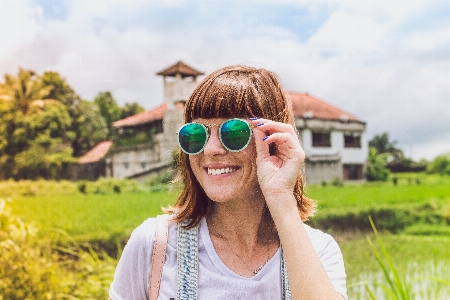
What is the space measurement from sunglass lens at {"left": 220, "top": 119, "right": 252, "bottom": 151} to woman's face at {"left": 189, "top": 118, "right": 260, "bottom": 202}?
0.07 ft

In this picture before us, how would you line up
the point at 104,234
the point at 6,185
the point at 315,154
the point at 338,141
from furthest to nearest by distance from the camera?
the point at 338,141
the point at 315,154
the point at 6,185
the point at 104,234

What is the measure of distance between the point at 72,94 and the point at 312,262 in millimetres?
7769

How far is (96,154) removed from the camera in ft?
23.5

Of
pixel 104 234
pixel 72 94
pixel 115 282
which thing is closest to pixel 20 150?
pixel 72 94

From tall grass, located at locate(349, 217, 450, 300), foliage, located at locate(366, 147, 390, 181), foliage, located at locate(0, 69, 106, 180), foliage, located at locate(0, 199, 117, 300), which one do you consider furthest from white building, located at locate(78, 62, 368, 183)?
foliage, located at locate(0, 199, 117, 300)

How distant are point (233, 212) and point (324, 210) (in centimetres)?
617

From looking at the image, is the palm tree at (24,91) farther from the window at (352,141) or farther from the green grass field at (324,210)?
the window at (352,141)

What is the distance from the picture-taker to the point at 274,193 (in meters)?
0.78

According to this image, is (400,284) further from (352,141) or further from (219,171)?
(352,141)

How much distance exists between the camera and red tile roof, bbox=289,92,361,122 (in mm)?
9837

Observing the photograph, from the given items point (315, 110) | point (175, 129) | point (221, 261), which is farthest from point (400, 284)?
point (315, 110)

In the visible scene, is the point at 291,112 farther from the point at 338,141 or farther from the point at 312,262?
the point at 338,141

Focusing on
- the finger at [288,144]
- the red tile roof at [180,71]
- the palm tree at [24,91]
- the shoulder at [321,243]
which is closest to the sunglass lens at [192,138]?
the finger at [288,144]

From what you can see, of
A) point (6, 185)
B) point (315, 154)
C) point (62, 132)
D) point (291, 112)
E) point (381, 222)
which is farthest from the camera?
point (315, 154)
